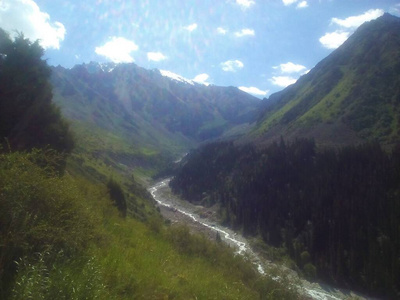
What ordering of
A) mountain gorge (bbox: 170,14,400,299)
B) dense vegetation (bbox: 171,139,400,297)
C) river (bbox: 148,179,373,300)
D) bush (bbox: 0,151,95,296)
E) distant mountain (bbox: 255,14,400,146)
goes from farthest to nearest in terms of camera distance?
distant mountain (bbox: 255,14,400,146) → mountain gorge (bbox: 170,14,400,299) → dense vegetation (bbox: 171,139,400,297) → river (bbox: 148,179,373,300) → bush (bbox: 0,151,95,296)

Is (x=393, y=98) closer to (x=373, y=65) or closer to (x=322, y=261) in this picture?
(x=373, y=65)

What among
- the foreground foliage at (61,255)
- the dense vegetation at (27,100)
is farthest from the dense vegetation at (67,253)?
the dense vegetation at (27,100)

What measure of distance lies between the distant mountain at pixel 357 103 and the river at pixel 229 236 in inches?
2148

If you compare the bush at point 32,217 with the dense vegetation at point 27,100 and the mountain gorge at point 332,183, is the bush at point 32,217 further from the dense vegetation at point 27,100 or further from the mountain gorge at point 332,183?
the mountain gorge at point 332,183

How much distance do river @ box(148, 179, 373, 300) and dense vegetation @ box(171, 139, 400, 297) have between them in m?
3.92

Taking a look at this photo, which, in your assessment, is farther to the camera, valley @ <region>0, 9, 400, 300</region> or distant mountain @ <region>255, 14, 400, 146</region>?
distant mountain @ <region>255, 14, 400, 146</region>

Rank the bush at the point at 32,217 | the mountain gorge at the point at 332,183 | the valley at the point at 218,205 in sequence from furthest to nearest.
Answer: the mountain gorge at the point at 332,183 → the valley at the point at 218,205 → the bush at the point at 32,217

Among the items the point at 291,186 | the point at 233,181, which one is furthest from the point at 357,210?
the point at 233,181

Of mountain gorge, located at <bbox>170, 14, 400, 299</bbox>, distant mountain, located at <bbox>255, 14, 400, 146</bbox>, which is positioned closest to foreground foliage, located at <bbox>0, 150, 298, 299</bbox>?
mountain gorge, located at <bbox>170, 14, 400, 299</bbox>

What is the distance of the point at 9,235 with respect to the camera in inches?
239

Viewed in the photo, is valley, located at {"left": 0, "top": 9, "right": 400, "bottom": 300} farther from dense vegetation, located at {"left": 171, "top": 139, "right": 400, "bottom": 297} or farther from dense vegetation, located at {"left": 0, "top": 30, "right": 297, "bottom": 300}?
dense vegetation, located at {"left": 171, "top": 139, "right": 400, "bottom": 297}

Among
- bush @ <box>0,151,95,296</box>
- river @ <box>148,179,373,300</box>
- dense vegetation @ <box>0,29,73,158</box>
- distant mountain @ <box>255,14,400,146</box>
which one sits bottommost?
river @ <box>148,179,373,300</box>

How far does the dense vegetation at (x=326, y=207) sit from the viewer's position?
2490 inches

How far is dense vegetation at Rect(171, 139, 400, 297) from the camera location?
6325 cm
